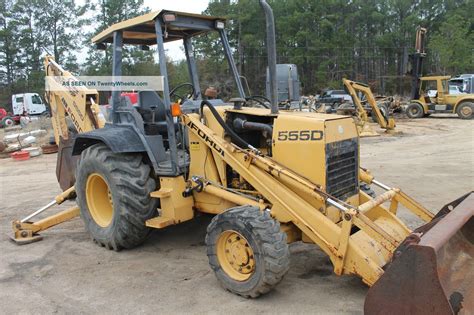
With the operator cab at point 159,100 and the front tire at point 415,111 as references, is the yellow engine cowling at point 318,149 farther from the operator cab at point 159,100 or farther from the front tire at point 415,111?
the front tire at point 415,111

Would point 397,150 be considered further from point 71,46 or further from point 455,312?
point 71,46

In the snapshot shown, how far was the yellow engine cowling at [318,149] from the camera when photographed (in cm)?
416

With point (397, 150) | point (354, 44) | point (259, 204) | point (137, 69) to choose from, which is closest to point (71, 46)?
point (137, 69)

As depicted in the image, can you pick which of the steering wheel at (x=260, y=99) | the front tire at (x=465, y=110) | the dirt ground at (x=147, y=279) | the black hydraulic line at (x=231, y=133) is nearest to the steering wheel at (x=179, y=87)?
the steering wheel at (x=260, y=99)

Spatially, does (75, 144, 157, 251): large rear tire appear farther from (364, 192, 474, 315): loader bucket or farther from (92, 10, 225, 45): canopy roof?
(364, 192, 474, 315): loader bucket

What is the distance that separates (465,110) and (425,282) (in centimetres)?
2180

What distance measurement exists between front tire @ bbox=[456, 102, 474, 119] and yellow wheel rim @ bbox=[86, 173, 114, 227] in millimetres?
20784

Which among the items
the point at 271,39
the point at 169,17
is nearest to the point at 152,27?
the point at 169,17

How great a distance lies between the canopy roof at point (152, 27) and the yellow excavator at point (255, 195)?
2 centimetres

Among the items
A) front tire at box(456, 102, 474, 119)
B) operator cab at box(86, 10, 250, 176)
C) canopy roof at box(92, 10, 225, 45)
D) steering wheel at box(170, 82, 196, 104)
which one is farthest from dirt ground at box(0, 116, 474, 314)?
front tire at box(456, 102, 474, 119)

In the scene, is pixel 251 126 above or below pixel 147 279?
above

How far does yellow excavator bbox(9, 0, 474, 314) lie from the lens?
128 inches

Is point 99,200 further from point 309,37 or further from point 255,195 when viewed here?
point 309,37

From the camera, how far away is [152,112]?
555 centimetres
